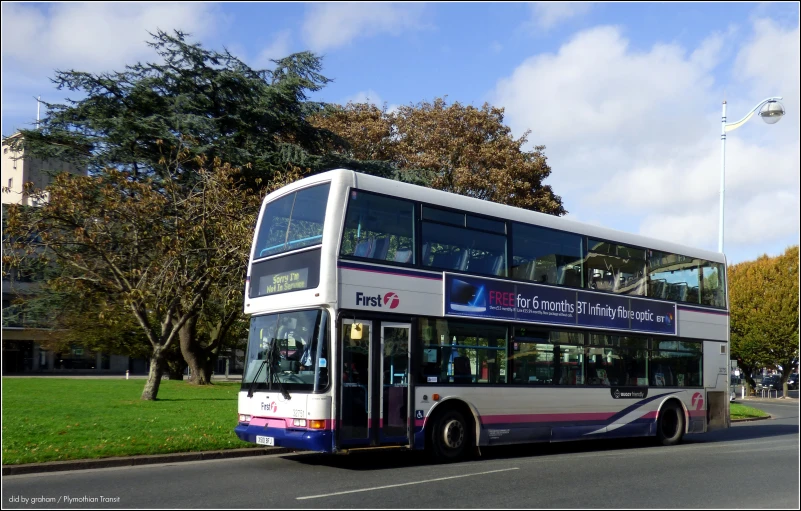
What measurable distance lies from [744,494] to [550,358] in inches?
212

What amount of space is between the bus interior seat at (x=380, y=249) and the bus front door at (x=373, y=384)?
41.5 inches

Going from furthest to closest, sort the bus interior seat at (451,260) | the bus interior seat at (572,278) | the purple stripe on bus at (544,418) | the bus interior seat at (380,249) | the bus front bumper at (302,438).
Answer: the bus interior seat at (572,278) → the purple stripe on bus at (544,418) → the bus interior seat at (451,260) → the bus interior seat at (380,249) → the bus front bumper at (302,438)

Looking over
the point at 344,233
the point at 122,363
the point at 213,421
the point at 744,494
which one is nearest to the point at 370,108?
the point at 213,421

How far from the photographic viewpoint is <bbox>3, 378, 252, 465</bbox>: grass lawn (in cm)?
1234

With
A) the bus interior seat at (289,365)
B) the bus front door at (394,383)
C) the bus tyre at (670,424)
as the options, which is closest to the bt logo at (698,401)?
the bus tyre at (670,424)

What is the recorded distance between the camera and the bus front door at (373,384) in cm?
1173

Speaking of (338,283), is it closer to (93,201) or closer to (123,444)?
(123,444)

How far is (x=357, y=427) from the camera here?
11.8 meters

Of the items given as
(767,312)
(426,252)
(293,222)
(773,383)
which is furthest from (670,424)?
(773,383)

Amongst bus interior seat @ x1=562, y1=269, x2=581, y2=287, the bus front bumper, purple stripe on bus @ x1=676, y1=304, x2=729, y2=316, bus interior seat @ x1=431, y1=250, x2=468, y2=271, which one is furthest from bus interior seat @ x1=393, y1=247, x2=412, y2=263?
purple stripe on bus @ x1=676, y1=304, x2=729, y2=316

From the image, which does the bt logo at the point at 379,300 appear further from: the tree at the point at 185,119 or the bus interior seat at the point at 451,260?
the tree at the point at 185,119

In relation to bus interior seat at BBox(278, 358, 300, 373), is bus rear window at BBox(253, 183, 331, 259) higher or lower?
higher

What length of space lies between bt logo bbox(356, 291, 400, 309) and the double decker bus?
0.09ft

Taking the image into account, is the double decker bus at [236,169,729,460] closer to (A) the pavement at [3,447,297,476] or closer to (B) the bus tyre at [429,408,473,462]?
(B) the bus tyre at [429,408,473,462]
